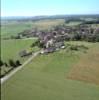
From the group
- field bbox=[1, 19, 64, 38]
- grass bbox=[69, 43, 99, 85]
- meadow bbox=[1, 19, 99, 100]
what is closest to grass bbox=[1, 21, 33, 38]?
field bbox=[1, 19, 64, 38]

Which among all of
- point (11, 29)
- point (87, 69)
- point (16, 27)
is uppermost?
point (16, 27)

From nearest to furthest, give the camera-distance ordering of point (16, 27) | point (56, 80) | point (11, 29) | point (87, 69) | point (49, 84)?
point (49, 84) → point (56, 80) → point (87, 69) → point (11, 29) → point (16, 27)

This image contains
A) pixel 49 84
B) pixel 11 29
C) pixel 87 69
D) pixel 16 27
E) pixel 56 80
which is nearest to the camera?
pixel 49 84

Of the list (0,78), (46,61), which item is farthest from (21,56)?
(0,78)

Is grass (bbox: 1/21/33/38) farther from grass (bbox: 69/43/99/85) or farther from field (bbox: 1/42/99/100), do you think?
grass (bbox: 69/43/99/85)

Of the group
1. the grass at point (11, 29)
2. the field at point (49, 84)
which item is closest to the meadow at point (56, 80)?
the field at point (49, 84)

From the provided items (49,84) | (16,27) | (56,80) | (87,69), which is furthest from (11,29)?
(49,84)

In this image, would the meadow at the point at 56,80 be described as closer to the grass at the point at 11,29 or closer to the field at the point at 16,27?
the grass at the point at 11,29

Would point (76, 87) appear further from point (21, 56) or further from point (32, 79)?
point (21, 56)

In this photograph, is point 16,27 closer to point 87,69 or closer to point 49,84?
point 87,69
